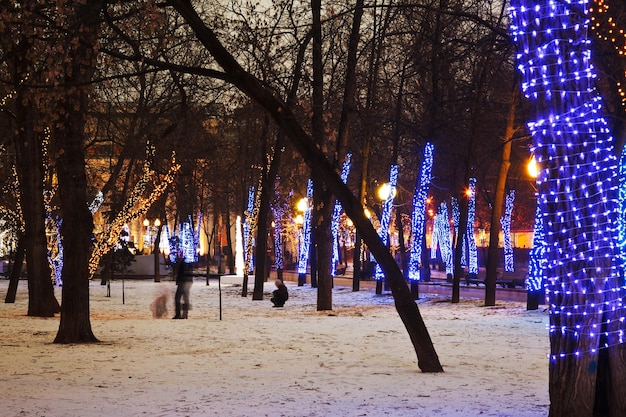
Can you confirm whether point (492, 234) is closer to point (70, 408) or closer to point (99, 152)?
point (70, 408)

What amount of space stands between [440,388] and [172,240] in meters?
62.1

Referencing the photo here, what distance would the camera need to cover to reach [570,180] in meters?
7.79

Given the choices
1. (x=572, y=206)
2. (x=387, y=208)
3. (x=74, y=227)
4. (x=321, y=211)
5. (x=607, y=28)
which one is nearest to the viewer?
(x=572, y=206)

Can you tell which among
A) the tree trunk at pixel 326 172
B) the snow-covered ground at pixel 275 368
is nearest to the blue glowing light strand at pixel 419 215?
the snow-covered ground at pixel 275 368

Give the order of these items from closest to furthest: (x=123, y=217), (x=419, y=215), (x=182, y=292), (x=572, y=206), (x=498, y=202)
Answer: (x=572, y=206), (x=182, y=292), (x=498, y=202), (x=419, y=215), (x=123, y=217)

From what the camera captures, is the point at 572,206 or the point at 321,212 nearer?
the point at 572,206

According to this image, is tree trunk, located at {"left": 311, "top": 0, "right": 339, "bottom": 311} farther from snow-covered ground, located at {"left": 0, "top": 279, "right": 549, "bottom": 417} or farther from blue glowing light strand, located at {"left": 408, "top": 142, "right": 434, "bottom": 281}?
blue glowing light strand, located at {"left": 408, "top": 142, "right": 434, "bottom": 281}

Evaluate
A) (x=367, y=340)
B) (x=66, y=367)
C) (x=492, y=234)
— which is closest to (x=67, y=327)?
(x=66, y=367)

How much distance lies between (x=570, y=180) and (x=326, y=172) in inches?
205

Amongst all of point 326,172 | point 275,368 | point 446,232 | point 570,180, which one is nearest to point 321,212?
point 275,368

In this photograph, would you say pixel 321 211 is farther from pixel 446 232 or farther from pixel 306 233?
pixel 446 232

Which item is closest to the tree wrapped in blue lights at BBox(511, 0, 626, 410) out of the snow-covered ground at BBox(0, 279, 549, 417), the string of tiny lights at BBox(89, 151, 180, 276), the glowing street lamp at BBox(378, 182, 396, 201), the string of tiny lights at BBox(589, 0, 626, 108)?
the snow-covered ground at BBox(0, 279, 549, 417)

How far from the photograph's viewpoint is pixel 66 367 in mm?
13062

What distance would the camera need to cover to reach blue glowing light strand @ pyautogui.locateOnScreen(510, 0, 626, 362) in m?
7.77
